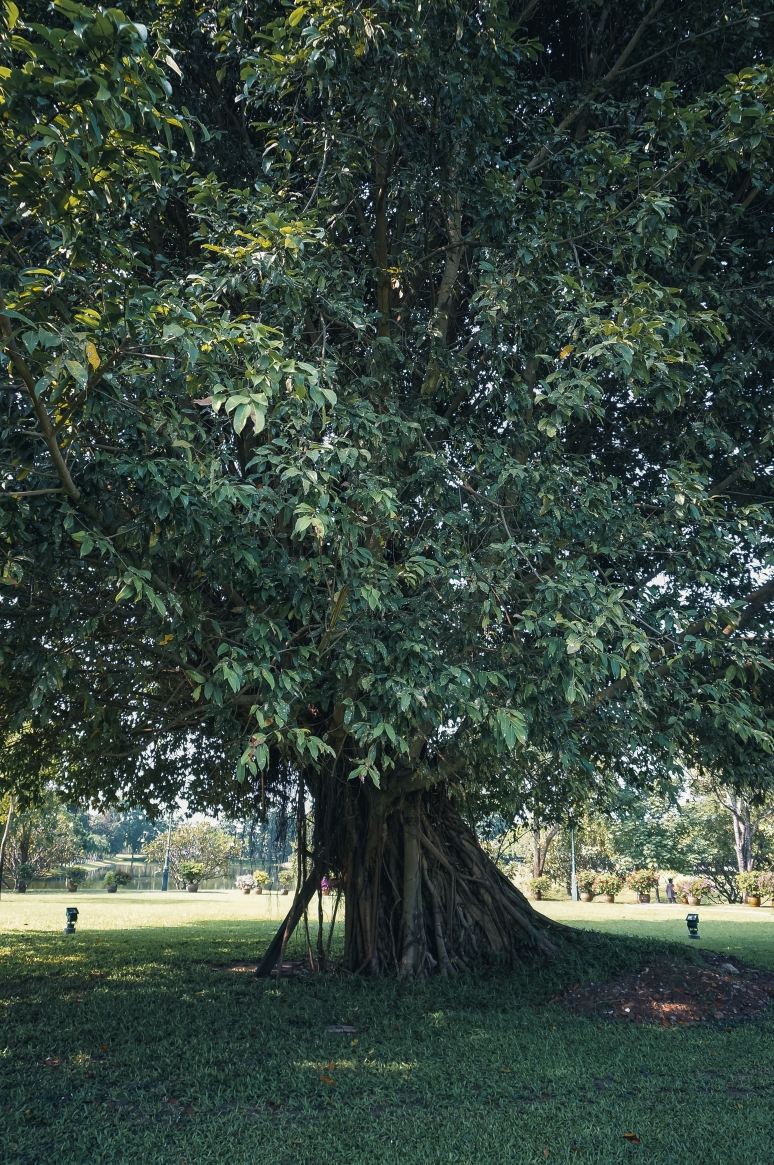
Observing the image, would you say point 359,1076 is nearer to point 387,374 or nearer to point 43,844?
point 387,374

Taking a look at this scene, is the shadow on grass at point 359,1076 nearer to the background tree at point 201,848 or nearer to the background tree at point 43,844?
the background tree at point 43,844

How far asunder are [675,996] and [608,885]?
21.7m

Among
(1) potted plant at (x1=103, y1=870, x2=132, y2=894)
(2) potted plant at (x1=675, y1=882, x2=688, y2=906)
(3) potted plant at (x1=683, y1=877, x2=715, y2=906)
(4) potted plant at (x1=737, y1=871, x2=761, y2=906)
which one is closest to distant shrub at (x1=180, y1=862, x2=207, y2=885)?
(1) potted plant at (x1=103, y1=870, x2=132, y2=894)

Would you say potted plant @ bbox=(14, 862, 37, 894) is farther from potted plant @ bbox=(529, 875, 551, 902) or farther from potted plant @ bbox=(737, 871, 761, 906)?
potted plant @ bbox=(737, 871, 761, 906)

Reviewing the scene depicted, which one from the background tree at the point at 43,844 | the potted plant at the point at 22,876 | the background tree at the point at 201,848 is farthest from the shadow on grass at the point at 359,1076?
the background tree at the point at 201,848

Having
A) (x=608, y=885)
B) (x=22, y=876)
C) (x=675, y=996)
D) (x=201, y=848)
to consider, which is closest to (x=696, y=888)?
(x=608, y=885)

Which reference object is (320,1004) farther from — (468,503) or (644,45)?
(644,45)

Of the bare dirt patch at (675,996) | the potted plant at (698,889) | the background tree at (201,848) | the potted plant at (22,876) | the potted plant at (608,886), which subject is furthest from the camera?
the background tree at (201,848)

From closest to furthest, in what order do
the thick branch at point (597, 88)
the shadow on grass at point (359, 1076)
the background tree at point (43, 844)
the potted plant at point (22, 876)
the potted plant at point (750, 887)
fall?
the shadow on grass at point (359, 1076) < the thick branch at point (597, 88) < the potted plant at point (750, 887) < the potted plant at point (22, 876) < the background tree at point (43, 844)

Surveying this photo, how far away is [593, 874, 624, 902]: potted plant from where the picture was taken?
27906mm

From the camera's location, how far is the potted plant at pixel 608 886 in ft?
91.6

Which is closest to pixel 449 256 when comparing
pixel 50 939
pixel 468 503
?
pixel 468 503

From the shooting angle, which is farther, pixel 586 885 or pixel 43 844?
pixel 43 844

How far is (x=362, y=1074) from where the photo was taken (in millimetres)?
5191
